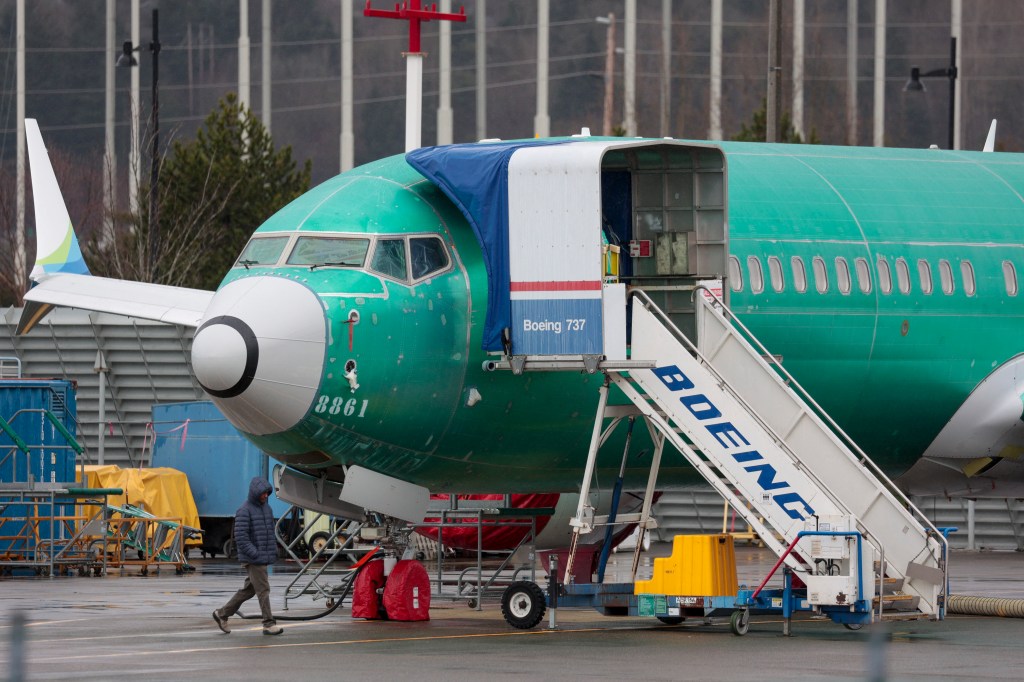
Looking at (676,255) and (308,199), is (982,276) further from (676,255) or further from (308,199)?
(308,199)

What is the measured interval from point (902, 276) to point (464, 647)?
304 inches

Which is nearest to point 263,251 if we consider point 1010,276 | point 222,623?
point 222,623

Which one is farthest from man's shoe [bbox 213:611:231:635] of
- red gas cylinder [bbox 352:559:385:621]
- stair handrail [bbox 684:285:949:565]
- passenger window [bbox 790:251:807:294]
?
passenger window [bbox 790:251:807:294]

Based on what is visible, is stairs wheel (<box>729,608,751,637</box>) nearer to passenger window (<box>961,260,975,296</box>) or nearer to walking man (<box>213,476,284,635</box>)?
walking man (<box>213,476,284,635</box>)

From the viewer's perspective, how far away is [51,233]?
31188mm

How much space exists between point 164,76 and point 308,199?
4824 cm

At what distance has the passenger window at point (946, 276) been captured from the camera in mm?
22453

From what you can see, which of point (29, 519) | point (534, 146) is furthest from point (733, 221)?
point (29, 519)

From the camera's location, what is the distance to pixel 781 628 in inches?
797

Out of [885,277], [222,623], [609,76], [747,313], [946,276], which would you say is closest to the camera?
[222,623]

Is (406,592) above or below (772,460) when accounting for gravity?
below

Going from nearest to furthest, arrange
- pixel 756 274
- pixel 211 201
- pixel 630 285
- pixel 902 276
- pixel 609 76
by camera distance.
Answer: pixel 630 285 → pixel 756 274 → pixel 902 276 → pixel 211 201 → pixel 609 76

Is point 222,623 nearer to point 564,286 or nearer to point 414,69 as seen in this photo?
point 564,286

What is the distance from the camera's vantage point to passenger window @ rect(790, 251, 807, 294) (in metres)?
21.5
